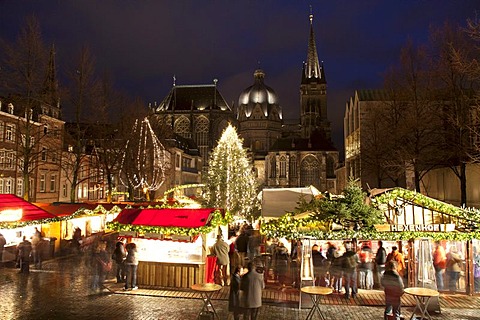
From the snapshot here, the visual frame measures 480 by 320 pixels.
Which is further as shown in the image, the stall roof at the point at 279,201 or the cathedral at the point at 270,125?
the cathedral at the point at 270,125

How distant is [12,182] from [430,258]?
33.2 meters

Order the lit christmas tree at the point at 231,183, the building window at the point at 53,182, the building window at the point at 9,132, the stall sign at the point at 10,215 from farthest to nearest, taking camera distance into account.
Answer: the building window at the point at 53,182 < the building window at the point at 9,132 < the lit christmas tree at the point at 231,183 < the stall sign at the point at 10,215

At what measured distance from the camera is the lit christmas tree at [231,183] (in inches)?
1078

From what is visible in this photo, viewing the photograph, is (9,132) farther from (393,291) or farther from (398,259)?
(393,291)

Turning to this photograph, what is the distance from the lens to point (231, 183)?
27516 millimetres

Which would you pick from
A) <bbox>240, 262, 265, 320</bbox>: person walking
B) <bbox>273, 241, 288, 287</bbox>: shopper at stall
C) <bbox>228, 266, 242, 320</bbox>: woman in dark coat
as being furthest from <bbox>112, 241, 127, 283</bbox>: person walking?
<bbox>240, 262, 265, 320</bbox>: person walking

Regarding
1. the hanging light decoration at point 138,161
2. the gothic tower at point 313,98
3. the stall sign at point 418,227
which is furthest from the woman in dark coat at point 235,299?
the gothic tower at point 313,98

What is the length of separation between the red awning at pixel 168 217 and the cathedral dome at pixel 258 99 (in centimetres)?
8528

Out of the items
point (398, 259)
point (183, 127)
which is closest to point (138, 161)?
point (398, 259)

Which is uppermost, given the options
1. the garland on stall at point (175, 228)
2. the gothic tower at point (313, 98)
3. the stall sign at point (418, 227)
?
the gothic tower at point (313, 98)

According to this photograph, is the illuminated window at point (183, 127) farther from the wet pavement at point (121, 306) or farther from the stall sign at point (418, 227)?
the stall sign at point (418, 227)

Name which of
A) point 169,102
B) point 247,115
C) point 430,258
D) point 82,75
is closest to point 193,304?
point 430,258

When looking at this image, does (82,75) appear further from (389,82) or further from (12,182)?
(389,82)

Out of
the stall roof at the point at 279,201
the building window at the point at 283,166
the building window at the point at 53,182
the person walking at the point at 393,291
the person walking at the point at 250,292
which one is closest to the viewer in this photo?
the person walking at the point at 250,292
